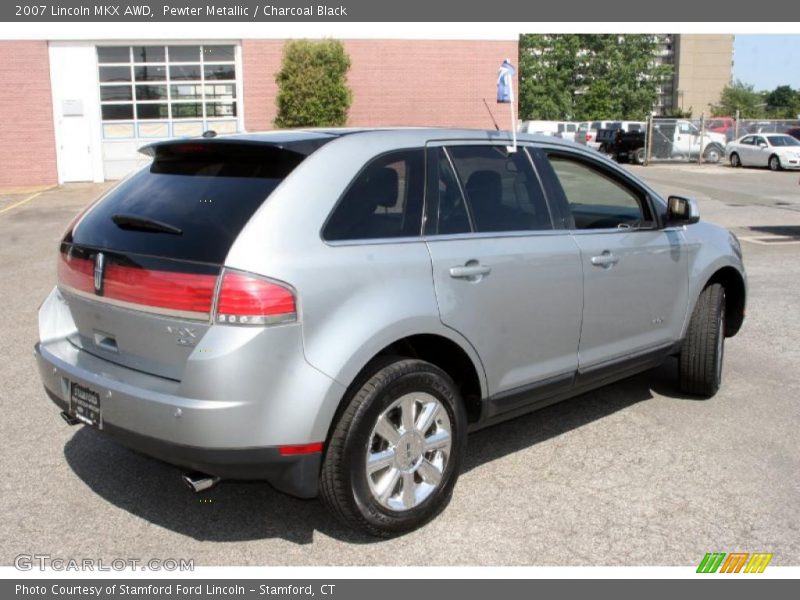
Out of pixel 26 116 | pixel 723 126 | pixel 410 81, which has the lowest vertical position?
pixel 723 126

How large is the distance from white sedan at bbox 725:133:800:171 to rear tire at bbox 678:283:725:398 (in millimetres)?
30131

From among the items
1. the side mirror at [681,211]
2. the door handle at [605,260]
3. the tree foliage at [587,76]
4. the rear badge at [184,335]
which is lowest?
the rear badge at [184,335]

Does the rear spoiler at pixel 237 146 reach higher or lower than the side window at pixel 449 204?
higher

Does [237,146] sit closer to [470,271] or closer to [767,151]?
[470,271]

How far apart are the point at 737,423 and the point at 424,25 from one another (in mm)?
25773

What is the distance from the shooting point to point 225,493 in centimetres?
417

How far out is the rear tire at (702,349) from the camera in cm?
546

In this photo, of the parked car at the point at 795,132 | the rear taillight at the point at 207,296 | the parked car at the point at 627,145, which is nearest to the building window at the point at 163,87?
the parked car at the point at 627,145

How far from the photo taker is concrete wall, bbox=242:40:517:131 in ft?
91.2

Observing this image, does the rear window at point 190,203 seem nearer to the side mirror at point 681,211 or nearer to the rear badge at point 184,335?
the rear badge at point 184,335

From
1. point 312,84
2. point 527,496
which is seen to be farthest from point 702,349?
point 312,84

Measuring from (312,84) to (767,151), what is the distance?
62.5 ft

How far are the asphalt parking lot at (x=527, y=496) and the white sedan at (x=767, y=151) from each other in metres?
29.5

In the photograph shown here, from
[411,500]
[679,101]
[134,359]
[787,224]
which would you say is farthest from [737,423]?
[679,101]
